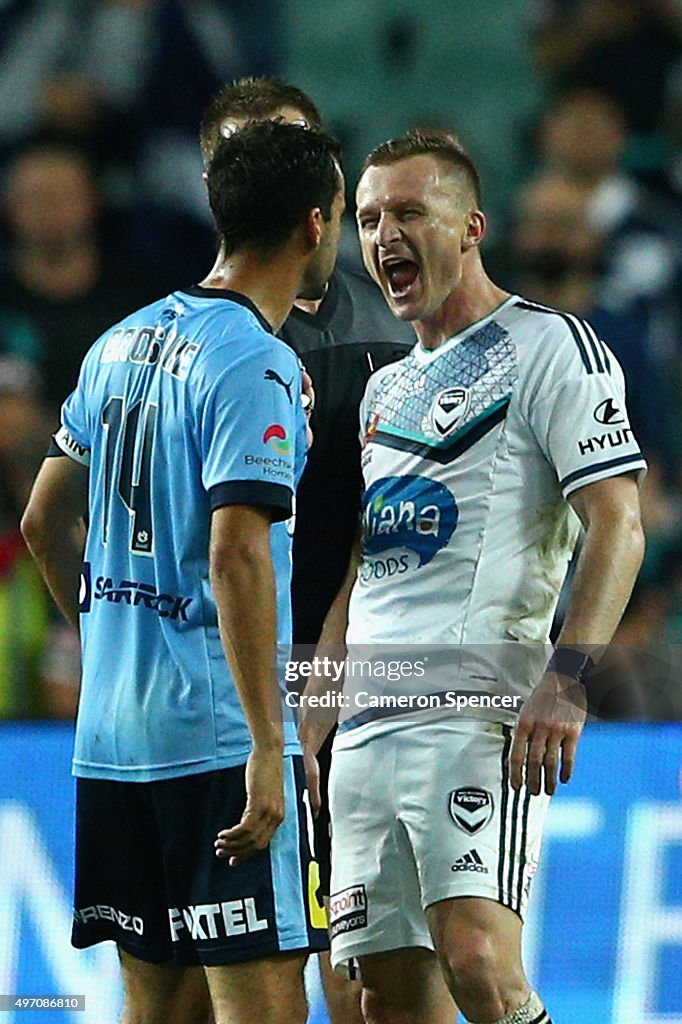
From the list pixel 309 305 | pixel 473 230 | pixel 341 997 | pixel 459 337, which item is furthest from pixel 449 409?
pixel 341 997

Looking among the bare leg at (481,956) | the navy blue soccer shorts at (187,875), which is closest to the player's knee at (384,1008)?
the bare leg at (481,956)

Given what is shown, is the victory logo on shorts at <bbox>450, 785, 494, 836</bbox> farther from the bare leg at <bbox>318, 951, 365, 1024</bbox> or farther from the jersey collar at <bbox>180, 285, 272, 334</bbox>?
the jersey collar at <bbox>180, 285, 272, 334</bbox>

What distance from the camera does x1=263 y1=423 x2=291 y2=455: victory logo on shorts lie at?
2.77m

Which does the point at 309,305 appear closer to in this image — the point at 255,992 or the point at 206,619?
the point at 206,619

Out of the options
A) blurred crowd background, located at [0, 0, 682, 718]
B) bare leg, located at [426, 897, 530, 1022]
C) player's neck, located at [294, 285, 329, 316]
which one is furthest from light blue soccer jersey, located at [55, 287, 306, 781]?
blurred crowd background, located at [0, 0, 682, 718]

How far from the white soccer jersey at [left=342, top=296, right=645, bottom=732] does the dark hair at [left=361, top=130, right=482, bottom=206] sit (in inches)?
12.1

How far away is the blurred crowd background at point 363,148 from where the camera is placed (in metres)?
6.72

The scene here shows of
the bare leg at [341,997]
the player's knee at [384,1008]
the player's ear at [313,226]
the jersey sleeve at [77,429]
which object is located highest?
the player's ear at [313,226]

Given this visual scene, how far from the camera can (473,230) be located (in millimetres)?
3492

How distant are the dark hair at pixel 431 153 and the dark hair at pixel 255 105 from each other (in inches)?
14.9

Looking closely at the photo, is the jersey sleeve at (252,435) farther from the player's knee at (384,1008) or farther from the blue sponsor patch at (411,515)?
the player's knee at (384,1008)

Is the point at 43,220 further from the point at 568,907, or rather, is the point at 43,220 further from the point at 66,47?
the point at 568,907

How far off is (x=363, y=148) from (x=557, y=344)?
5.24 meters

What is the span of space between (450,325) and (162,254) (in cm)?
429
